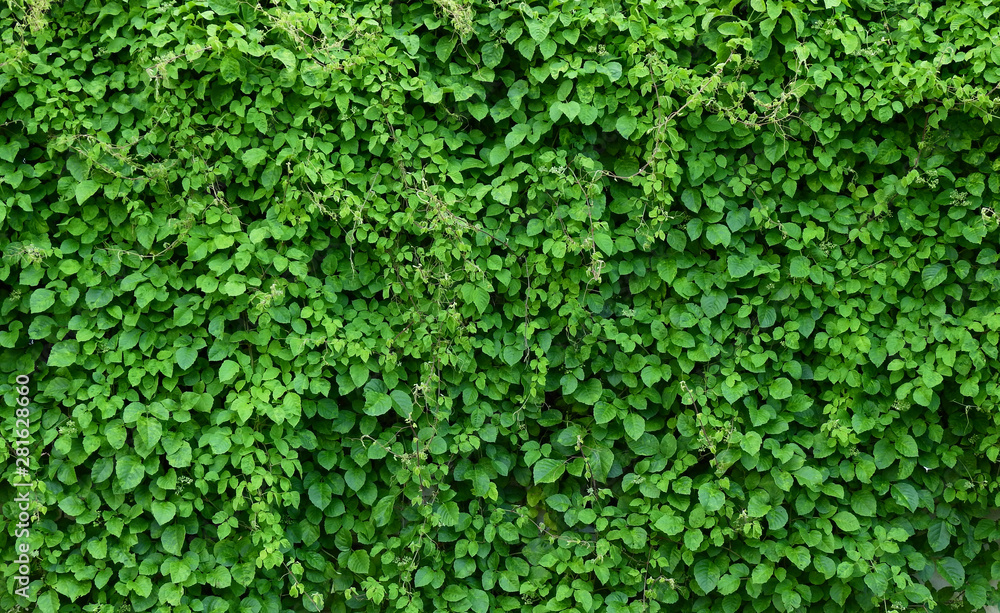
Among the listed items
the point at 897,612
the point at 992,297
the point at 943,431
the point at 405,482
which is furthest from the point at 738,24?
the point at 897,612

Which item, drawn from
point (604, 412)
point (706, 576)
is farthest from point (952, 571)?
point (604, 412)

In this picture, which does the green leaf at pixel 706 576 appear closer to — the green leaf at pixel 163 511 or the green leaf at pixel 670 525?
the green leaf at pixel 670 525

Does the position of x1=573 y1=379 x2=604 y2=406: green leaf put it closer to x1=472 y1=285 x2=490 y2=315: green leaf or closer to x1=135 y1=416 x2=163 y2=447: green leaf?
x1=472 y1=285 x2=490 y2=315: green leaf

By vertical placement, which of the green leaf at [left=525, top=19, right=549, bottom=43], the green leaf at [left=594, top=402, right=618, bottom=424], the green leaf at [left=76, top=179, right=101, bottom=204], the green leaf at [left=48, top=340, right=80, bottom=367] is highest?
the green leaf at [left=525, top=19, right=549, bottom=43]

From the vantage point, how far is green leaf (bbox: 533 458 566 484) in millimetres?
2576

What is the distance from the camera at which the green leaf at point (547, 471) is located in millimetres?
2576

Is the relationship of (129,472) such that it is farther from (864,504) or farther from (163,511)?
(864,504)

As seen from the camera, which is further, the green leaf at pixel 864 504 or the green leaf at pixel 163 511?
the green leaf at pixel 864 504

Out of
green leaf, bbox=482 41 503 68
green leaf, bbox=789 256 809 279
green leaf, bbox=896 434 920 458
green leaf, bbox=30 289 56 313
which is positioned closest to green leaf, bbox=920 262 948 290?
green leaf, bbox=789 256 809 279

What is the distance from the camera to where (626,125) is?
253 cm

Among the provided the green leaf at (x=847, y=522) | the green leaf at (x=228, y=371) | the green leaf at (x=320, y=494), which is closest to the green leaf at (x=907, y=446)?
the green leaf at (x=847, y=522)

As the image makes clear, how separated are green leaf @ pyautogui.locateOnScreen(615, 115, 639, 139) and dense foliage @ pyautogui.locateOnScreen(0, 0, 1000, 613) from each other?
2 centimetres

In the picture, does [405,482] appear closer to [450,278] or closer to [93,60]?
[450,278]

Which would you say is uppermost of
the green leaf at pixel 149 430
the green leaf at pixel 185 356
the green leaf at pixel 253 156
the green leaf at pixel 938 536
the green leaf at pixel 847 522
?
the green leaf at pixel 253 156
